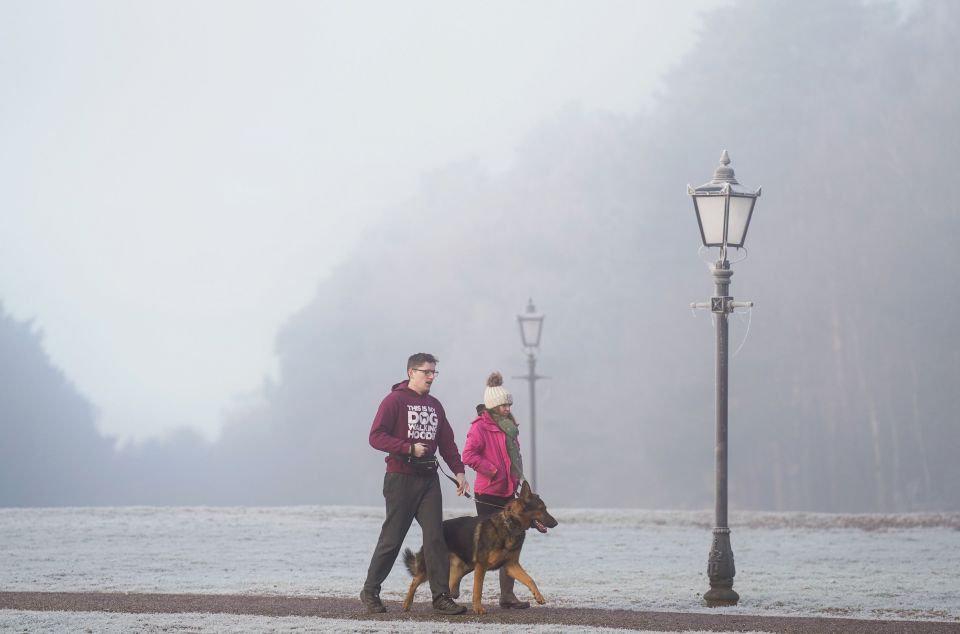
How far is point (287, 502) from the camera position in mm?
69125

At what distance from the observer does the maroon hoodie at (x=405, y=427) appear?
36.3ft

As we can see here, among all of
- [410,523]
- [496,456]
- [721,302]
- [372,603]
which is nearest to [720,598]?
[496,456]

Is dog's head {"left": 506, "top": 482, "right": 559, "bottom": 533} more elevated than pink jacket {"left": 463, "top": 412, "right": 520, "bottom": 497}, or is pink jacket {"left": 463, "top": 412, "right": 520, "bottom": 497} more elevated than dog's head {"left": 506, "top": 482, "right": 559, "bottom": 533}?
pink jacket {"left": 463, "top": 412, "right": 520, "bottom": 497}

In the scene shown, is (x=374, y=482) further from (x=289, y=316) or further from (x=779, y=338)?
(x=779, y=338)

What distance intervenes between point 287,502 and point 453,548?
194ft

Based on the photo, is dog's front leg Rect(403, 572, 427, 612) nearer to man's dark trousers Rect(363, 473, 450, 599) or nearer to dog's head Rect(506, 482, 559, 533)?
man's dark trousers Rect(363, 473, 450, 599)

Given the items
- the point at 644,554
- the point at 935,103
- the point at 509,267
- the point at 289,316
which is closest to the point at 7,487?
the point at 289,316

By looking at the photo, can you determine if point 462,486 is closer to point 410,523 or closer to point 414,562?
point 410,523

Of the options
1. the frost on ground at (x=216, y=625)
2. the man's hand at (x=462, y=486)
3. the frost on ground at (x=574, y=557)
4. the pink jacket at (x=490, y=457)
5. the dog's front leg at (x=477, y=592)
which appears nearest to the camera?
the frost on ground at (x=216, y=625)

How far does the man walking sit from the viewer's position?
11.1 m

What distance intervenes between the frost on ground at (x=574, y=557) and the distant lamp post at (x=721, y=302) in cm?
37

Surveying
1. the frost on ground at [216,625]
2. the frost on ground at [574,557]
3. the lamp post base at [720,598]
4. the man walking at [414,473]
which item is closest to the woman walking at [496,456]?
the man walking at [414,473]

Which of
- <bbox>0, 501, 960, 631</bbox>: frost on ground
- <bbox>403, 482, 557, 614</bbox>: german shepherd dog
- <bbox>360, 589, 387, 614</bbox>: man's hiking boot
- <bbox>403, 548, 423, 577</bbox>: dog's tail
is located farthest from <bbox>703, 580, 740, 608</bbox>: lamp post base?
<bbox>360, 589, 387, 614</bbox>: man's hiking boot

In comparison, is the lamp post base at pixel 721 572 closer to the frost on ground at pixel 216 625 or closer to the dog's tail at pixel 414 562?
the frost on ground at pixel 216 625
